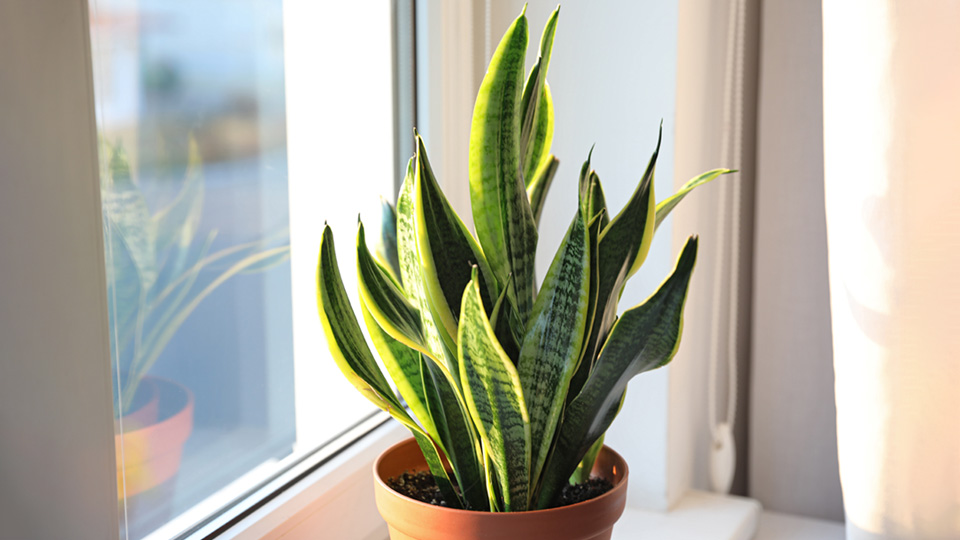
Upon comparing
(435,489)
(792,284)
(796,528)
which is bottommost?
(796,528)

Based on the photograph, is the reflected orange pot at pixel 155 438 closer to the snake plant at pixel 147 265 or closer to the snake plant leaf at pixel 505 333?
the snake plant at pixel 147 265

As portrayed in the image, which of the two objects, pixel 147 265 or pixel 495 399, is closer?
pixel 495 399

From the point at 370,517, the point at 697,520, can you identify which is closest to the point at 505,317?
the point at 370,517

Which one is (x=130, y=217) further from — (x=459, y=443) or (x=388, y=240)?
(x=459, y=443)

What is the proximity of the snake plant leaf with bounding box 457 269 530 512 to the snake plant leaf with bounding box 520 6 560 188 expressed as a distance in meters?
0.14

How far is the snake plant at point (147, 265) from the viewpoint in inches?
22.7

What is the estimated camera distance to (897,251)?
2.48ft

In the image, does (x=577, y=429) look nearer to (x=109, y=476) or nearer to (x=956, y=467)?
(x=109, y=476)

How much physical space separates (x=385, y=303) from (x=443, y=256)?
0.05 meters

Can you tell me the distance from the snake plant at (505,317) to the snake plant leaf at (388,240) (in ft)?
0.23

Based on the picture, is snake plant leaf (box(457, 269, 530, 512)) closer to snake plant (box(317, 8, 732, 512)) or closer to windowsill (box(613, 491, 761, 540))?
snake plant (box(317, 8, 732, 512))

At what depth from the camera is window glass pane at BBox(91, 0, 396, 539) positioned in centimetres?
59

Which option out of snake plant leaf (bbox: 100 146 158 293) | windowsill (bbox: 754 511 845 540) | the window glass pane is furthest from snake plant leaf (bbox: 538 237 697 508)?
windowsill (bbox: 754 511 845 540)

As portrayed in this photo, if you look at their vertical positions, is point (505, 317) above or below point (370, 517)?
above
